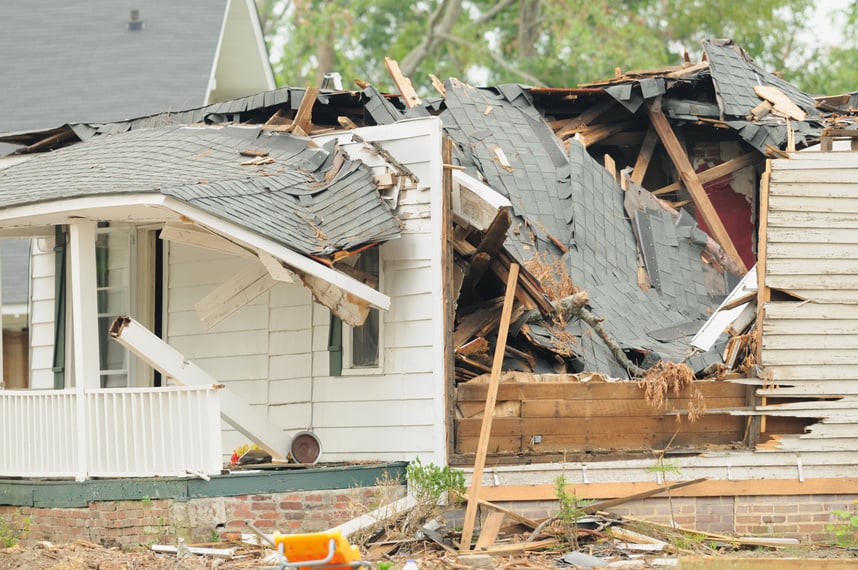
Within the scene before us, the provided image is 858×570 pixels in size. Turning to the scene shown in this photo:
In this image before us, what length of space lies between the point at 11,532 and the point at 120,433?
1560mm

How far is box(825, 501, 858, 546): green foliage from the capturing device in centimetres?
1170

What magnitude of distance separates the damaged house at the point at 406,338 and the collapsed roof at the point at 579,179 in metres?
0.05

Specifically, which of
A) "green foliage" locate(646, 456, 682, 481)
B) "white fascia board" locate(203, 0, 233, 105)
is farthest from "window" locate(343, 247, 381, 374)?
"white fascia board" locate(203, 0, 233, 105)

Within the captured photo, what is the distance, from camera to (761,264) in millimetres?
12195

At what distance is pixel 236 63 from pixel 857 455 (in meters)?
15.8

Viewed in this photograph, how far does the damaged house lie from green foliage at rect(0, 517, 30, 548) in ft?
1.09

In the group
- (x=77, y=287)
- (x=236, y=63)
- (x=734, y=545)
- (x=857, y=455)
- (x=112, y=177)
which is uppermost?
(x=236, y=63)

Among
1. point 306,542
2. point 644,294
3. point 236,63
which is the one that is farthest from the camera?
point 236,63

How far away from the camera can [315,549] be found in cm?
859

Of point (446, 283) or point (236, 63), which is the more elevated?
point (236, 63)

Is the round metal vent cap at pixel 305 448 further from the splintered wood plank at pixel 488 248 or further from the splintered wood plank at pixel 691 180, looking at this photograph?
the splintered wood plank at pixel 691 180

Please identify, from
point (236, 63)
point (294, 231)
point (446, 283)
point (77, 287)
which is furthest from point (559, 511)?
point (236, 63)

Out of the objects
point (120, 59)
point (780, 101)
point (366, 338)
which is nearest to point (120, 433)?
point (366, 338)

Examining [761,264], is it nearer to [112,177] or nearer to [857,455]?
[857,455]
